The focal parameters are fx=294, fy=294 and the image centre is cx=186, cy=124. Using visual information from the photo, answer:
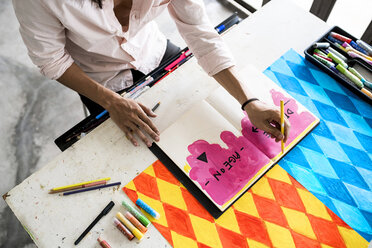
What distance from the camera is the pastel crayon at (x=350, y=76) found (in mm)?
908

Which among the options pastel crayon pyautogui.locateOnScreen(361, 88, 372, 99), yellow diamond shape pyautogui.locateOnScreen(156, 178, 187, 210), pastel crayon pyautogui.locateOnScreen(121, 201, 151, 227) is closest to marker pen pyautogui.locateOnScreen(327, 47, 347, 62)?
pastel crayon pyautogui.locateOnScreen(361, 88, 372, 99)

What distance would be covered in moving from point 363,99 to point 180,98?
573 mm

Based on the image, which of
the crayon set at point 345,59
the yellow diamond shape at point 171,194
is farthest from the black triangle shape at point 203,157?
the crayon set at point 345,59

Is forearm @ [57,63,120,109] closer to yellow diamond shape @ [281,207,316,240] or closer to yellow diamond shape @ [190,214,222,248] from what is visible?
yellow diamond shape @ [190,214,222,248]

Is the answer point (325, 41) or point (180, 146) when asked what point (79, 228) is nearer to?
point (180, 146)

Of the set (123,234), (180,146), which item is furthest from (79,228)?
(180,146)

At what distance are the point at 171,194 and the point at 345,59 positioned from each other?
702mm

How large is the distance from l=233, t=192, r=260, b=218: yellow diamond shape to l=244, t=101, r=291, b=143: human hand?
7.1 inches

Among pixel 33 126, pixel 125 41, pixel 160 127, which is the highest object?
pixel 125 41

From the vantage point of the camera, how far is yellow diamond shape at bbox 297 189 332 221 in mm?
752

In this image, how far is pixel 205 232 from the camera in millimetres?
735

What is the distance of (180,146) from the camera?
838 millimetres

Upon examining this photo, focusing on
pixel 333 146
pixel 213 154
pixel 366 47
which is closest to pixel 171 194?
pixel 213 154

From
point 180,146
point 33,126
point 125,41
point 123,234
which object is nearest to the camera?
point 123,234
